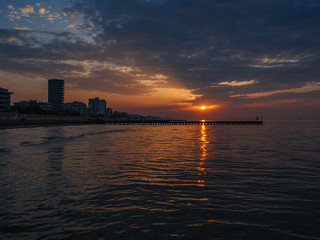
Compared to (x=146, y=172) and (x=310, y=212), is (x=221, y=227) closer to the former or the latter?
(x=310, y=212)

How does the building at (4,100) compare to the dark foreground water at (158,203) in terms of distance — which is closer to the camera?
the dark foreground water at (158,203)

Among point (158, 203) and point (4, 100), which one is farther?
point (4, 100)

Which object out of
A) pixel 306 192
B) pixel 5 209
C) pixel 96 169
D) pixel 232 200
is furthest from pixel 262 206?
pixel 96 169

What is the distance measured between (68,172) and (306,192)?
1226cm

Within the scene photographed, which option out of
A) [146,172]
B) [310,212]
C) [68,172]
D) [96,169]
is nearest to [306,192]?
[310,212]

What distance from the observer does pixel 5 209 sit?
7906mm

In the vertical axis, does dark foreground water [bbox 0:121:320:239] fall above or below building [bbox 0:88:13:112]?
below

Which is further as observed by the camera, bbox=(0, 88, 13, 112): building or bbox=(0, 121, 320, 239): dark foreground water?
bbox=(0, 88, 13, 112): building

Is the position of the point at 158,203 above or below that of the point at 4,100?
below

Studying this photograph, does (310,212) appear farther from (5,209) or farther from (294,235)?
(5,209)

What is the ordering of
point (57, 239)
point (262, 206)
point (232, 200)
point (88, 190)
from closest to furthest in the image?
point (57, 239) < point (262, 206) < point (232, 200) < point (88, 190)

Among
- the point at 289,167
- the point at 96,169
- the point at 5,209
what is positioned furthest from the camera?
the point at 289,167

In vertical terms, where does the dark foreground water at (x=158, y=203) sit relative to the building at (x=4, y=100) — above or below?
below

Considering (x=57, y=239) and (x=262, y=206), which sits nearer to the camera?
(x=57, y=239)
